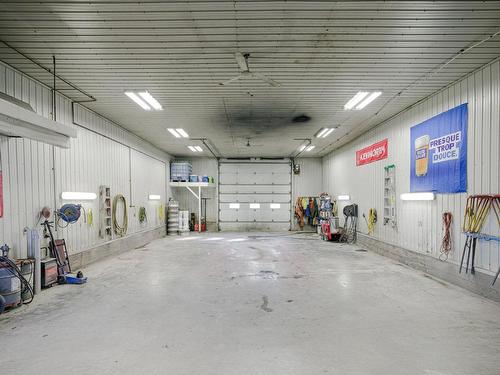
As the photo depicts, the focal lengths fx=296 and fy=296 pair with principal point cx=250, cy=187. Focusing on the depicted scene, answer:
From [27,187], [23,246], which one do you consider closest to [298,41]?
[27,187]

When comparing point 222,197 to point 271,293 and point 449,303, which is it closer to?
point 271,293

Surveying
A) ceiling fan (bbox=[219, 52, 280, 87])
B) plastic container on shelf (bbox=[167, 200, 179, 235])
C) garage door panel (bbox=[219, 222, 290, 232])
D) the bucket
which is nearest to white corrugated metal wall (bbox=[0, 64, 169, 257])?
the bucket

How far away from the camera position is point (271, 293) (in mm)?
4965

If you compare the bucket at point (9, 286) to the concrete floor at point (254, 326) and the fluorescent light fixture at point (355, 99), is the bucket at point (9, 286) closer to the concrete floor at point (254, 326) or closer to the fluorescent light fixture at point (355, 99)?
the concrete floor at point (254, 326)

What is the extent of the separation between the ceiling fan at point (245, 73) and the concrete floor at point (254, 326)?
380 cm

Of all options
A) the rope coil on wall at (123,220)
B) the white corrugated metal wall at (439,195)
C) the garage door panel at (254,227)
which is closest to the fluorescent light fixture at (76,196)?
the rope coil on wall at (123,220)

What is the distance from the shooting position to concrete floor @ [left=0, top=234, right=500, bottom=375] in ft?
9.34

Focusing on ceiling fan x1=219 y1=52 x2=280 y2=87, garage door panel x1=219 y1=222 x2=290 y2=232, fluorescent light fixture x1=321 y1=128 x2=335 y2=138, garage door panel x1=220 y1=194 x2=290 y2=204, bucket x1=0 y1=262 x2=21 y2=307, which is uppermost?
ceiling fan x1=219 y1=52 x2=280 y2=87

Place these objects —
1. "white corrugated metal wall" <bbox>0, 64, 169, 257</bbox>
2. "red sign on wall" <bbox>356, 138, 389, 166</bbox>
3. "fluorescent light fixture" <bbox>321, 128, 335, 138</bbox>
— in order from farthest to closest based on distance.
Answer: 1. "fluorescent light fixture" <bbox>321, 128, 335, 138</bbox>
2. "red sign on wall" <bbox>356, 138, 389, 166</bbox>
3. "white corrugated metal wall" <bbox>0, 64, 169, 257</bbox>

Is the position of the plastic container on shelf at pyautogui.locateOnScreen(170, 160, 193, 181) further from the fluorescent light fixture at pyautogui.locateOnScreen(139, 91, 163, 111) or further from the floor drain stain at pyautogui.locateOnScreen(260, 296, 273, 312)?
the floor drain stain at pyautogui.locateOnScreen(260, 296, 273, 312)

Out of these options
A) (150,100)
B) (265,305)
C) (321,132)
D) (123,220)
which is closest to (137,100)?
(150,100)

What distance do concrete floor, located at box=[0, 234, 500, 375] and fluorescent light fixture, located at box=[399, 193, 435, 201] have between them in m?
1.67

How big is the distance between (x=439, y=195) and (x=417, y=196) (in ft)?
2.08

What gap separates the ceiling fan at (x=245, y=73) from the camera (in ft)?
15.2
